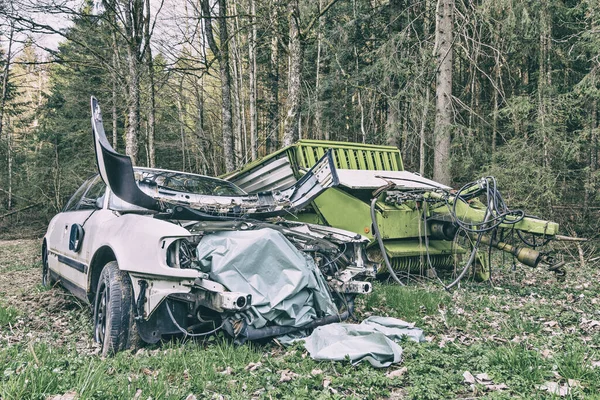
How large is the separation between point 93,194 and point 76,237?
0.64 meters

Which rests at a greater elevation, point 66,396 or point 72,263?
point 72,263

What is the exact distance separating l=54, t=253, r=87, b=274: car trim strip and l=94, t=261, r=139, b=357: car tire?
1.01m

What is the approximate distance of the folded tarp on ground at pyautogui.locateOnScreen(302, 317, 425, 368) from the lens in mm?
3152

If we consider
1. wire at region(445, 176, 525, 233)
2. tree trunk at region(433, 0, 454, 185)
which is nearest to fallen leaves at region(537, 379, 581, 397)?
wire at region(445, 176, 525, 233)

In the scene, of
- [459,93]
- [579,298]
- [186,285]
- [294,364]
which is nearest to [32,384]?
[186,285]

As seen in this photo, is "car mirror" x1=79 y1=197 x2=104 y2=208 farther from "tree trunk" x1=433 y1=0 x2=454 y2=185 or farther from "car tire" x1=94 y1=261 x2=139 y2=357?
"tree trunk" x1=433 y1=0 x2=454 y2=185

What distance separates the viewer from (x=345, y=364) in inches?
125

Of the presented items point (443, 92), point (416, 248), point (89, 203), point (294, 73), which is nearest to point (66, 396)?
point (89, 203)

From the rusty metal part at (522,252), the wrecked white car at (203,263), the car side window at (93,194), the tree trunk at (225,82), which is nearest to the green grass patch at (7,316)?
the wrecked white car at (203,263)

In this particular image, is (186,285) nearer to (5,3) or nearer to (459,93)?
(5,3)

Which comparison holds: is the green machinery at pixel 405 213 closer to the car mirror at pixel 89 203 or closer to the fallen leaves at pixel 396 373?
the car mirror at pixel 89 203

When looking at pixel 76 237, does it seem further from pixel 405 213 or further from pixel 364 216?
pixel 405 213

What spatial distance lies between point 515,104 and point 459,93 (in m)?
4.46

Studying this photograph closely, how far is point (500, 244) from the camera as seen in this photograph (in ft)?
19.1
